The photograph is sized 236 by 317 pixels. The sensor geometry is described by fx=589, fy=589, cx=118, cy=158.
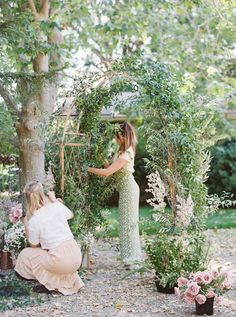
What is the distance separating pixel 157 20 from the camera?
1230 centimetres

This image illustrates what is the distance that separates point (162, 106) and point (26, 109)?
2.78m

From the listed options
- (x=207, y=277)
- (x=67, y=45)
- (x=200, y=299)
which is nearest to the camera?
(x=200, y=299)

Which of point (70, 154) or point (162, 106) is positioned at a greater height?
point (162, 106)

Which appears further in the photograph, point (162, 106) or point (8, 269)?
point (8, 269)

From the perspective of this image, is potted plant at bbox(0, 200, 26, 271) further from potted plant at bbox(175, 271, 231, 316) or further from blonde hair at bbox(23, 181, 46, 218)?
potted plant at bbox(175, 271, 231, 316)

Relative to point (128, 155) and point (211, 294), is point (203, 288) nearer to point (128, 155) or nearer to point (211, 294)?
point (211, 294)

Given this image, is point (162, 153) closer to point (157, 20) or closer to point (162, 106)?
point (162, 106)

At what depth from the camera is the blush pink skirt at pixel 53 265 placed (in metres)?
5.87

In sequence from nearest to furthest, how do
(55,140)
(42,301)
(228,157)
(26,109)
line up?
(42,301), (55,140), (26,109), (228,157)

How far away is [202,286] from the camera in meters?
5.18

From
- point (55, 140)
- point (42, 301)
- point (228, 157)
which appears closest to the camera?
point (42, 301)

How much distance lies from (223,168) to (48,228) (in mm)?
8329

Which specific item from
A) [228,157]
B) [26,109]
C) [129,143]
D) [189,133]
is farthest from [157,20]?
[189,133]

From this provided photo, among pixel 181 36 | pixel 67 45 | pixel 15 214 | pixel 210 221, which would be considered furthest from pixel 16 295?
pixel 181 36
